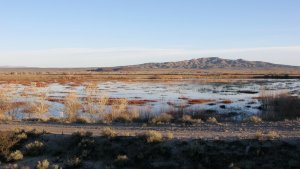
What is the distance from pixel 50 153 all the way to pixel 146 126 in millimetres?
6087

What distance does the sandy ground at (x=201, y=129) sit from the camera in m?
16.6

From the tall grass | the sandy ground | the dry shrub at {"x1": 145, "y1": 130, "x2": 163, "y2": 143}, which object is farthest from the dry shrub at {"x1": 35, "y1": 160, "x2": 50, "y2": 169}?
the tall grass

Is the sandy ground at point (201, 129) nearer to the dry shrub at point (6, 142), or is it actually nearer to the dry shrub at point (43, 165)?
the dry shrub at point (6, 142)

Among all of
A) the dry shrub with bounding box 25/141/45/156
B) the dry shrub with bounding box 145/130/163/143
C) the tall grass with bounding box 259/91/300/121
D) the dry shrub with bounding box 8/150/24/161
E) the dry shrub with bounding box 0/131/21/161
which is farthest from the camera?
the tall grass with bounding box 259/91/300/121

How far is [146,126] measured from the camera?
69.5ft

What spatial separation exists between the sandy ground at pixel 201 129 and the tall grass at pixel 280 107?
19.9 feet

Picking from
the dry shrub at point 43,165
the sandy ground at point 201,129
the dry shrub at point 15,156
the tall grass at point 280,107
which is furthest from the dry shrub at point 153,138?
the tall grass at point 280,107

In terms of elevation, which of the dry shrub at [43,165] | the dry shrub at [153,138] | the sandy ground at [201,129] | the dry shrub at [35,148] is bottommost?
the dry shrub at [43,165]

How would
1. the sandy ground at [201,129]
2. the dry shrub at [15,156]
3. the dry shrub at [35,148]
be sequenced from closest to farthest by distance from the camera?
the dry shrub at [15,156], the dry shrub at [35,148], the sandy ground at [201,129]

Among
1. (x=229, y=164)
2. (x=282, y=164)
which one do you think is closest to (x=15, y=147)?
(x=229, y=164)

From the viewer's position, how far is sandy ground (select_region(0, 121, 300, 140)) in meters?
16.6

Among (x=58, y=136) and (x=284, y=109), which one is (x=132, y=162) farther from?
(x=284, y=109)

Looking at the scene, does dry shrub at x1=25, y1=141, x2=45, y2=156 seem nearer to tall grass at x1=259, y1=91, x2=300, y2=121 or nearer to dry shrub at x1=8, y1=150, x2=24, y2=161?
dry shrub at x1=8, y1=150, x2=24, y2=161

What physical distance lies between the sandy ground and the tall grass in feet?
19.9
